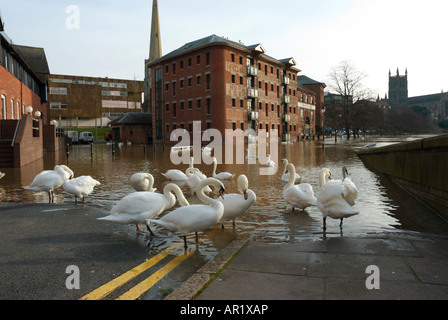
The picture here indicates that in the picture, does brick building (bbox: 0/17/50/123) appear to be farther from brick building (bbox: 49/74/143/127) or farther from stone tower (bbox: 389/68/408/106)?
stone tower (bbox: 389/68/408/106)

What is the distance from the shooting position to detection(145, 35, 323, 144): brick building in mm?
52344

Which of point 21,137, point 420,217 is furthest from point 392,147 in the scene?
point 21,137

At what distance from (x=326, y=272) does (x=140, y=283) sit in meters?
2.16

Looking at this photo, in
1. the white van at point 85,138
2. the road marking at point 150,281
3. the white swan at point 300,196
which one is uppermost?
the white van at point 85,138

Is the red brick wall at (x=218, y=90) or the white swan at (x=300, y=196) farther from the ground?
the red brick wall at (x=218, y=90)

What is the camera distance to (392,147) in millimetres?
13992

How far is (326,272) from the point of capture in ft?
13.7

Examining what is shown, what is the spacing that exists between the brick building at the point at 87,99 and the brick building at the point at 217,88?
27.4 meters

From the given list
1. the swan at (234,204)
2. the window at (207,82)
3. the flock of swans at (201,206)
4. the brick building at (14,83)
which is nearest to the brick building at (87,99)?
the window at (207,82)

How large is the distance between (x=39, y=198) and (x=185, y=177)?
199 inches

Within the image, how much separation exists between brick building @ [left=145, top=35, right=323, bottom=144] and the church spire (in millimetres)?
50752

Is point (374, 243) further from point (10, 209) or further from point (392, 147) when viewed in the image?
point (392, 147)

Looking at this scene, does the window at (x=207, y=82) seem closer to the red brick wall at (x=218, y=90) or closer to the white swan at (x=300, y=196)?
the red brick wall at (x=218, y=90)

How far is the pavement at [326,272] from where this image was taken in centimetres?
357
